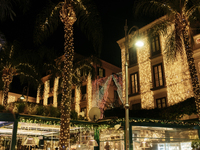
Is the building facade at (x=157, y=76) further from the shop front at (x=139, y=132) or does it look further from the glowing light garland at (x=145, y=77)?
the shop front at (x=139, y=132)

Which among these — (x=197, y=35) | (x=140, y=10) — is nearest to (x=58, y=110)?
(x=140, y=10)

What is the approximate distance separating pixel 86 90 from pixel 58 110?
18633 mm

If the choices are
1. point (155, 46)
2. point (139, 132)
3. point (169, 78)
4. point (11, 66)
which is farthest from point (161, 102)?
point (11, 66)

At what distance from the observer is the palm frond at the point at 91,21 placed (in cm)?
1273

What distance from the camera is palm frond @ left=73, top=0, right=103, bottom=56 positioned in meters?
12.7

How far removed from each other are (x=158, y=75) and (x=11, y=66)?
1349cm

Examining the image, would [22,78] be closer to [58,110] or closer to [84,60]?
[84,60]

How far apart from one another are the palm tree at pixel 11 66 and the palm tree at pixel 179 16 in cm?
1132

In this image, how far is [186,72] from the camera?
1856 cm

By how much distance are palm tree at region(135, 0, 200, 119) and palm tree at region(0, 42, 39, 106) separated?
11322mm

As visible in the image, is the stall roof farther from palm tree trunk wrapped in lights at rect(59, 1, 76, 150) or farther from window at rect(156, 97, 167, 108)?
window at rect(156, 97, 167, 108)

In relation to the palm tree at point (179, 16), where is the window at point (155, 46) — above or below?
above

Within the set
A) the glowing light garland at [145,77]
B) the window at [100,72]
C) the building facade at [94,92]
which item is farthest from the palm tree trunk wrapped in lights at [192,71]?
the window at [100,72]

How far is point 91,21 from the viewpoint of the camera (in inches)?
510
